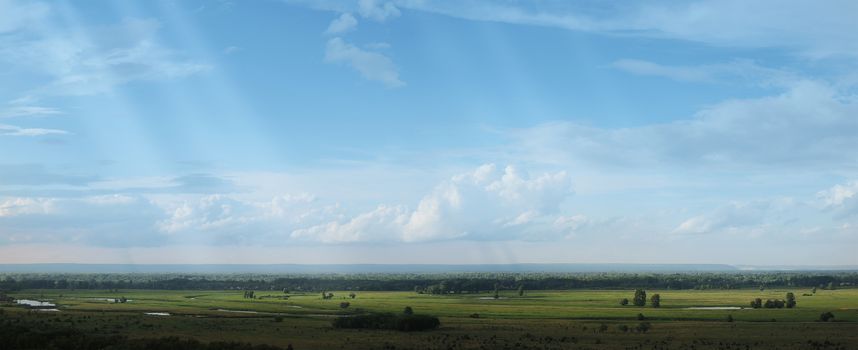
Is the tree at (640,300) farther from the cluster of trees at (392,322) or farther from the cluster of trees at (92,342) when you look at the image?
the cluster of trees at (92,342)

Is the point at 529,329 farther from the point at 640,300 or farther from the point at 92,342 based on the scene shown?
the point at 640,300

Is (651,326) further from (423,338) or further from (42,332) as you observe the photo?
(42,332)

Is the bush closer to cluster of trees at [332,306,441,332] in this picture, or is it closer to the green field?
cluster of trees at [332,306,441,332]

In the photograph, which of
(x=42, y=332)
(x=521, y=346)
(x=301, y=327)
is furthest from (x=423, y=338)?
(x=42, y=332)

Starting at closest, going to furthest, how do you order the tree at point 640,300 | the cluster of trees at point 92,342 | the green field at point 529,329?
1. the cluster of trees at point 92,342
2. the green field at point 529,329
3. the tree at point 640,300

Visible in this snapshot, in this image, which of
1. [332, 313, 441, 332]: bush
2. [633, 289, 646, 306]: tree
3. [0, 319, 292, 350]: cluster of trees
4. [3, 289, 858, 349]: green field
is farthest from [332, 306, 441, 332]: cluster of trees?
[633, 289, 646, 306]: tree

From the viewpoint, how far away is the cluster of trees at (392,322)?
90.6 m

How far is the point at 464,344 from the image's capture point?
71.8m

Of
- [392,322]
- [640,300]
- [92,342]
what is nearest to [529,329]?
[392,322]

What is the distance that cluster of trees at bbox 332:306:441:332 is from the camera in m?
90.6

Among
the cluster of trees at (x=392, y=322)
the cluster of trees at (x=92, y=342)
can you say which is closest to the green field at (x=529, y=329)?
the cluster of trees at (x=392, y=322)

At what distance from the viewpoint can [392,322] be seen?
93438mm

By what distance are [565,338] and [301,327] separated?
109 ft

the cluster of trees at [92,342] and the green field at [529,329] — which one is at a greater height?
the cluster of trees at [92,342]
